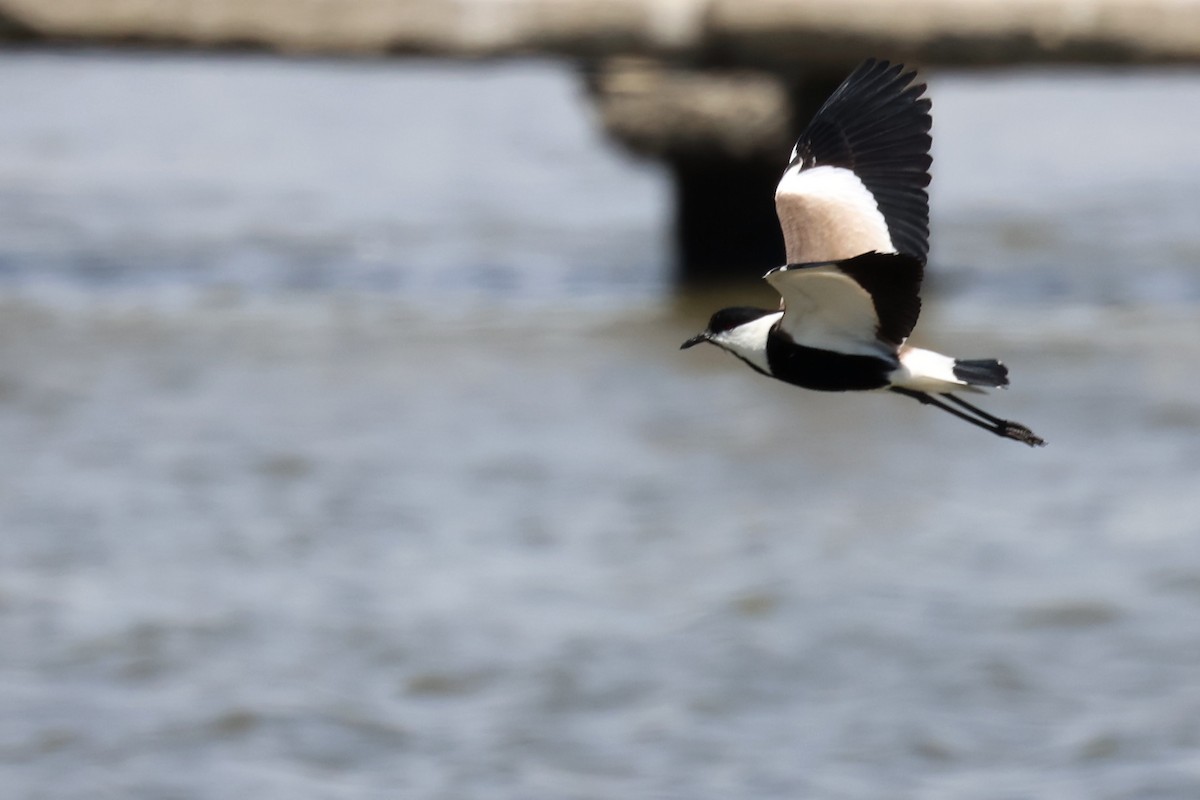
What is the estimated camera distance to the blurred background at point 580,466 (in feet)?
17.5

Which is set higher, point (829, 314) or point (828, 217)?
point (828, 217)

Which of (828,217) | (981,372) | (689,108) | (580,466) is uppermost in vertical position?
(689,108)

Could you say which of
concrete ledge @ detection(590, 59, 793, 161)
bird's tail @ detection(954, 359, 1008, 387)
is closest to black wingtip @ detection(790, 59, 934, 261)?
→ bird's tail @ detection(954, 359, 1008, 387)

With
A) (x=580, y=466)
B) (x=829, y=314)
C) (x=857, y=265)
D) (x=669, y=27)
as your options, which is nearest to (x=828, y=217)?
(x=829, y=314)

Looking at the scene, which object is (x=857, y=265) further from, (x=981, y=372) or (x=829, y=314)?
(x=981, y=372)

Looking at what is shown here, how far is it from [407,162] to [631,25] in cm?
474

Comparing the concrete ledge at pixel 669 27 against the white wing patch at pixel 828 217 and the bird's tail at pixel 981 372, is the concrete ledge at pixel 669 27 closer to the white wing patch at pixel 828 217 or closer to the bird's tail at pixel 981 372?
the white wing patch at pixel 828 217

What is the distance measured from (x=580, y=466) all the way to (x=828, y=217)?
3.48 metres

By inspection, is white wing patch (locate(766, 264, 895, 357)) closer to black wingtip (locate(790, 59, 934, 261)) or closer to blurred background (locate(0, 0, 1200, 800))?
black wingtip (locate(790, 59, 934, 261))

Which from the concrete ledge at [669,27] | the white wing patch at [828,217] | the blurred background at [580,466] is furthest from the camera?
the concrete ledge at [669,27]

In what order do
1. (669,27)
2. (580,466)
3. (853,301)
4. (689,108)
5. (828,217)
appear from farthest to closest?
(689,108) < (669,27) < (580,466) < (828,217) < (853,301)

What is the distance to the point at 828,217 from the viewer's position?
3.88 meters

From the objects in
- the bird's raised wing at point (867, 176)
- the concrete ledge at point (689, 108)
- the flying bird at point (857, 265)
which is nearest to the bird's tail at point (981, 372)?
the flying bird at point (857, 265)

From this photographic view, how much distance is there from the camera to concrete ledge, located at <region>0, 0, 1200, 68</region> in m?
8.38
